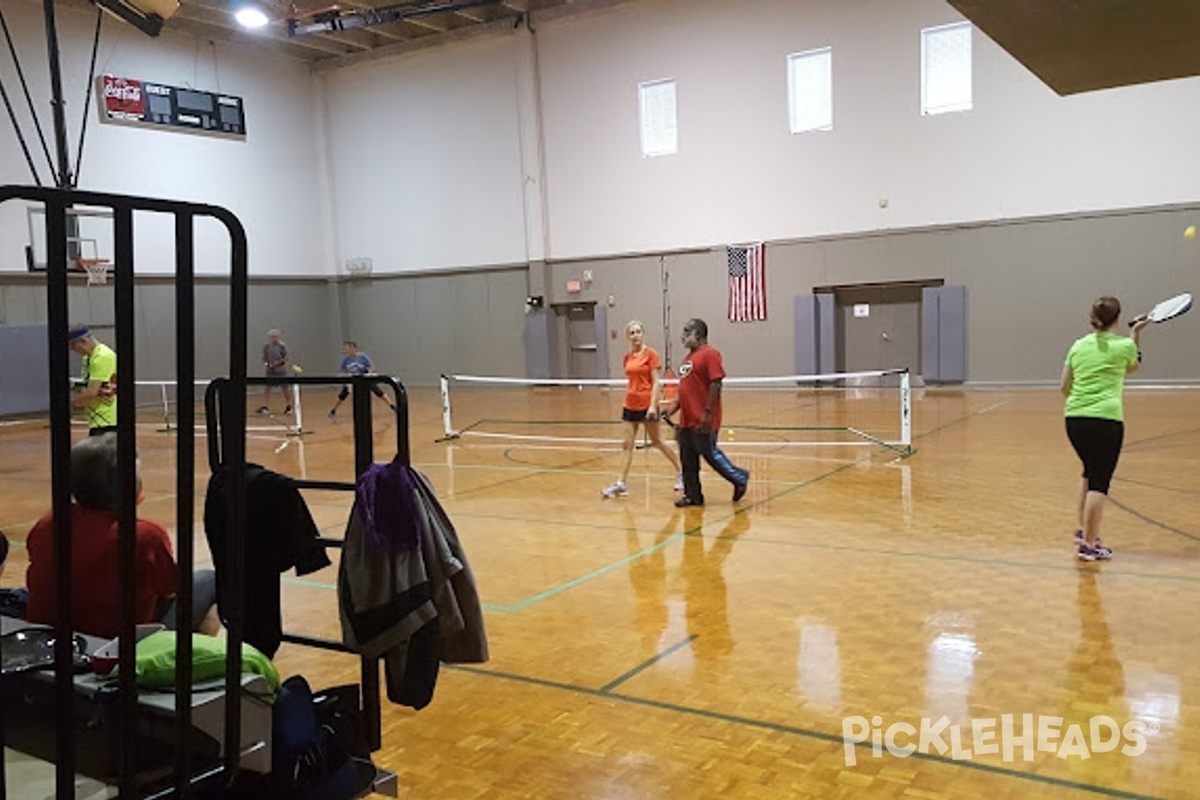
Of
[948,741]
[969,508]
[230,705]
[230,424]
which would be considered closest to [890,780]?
[948,741]

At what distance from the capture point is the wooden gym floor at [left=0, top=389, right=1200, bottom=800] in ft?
12.6

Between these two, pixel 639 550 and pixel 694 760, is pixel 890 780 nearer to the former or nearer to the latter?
pixel 694 760

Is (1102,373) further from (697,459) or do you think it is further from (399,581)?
(399,581)

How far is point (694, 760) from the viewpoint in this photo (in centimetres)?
395

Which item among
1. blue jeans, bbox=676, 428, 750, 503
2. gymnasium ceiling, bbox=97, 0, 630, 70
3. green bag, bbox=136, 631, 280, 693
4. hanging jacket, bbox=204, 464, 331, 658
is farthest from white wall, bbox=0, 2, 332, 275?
green bag, bbox=136, 631, 280, 693

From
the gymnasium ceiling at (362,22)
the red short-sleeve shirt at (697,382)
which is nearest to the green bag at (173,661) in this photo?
the red short-sleeve shirt at (697,382)

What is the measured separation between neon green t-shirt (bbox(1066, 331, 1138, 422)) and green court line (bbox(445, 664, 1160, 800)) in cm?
336

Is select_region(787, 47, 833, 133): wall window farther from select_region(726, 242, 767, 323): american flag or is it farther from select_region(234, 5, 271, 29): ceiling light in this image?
select_region(234, 5, 271, 29): ceiling light

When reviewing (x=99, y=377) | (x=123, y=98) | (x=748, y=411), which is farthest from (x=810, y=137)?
(x=99, y=377)

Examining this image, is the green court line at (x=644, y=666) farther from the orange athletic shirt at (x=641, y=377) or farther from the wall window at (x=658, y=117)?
the wall window at (x=658, y=117)

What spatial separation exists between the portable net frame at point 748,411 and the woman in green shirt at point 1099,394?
5260 mm

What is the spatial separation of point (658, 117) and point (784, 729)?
20571 mm

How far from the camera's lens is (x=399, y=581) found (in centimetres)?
276

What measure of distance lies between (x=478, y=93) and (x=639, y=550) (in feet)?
66.6
